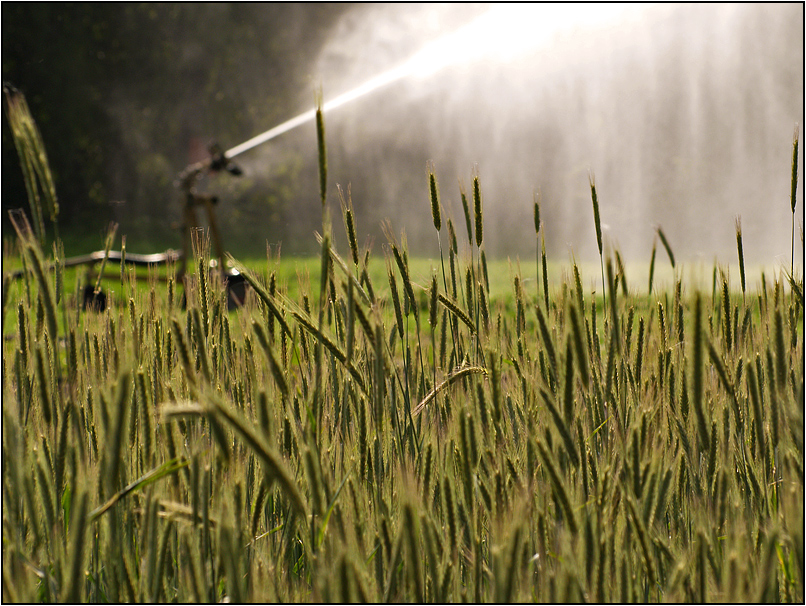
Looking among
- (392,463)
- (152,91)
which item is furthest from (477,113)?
(392,463)

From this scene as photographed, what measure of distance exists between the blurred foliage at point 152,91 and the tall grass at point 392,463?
15.7m

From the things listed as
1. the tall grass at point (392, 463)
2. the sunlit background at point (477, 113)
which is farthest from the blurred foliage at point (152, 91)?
the tall grass at point (392, 463)

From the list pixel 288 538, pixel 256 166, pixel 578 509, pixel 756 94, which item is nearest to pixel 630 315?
pixel 578 509

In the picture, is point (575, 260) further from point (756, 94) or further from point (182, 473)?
point (756, 94)

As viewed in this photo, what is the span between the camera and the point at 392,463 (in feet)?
3.81

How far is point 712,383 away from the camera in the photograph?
1.35 metres

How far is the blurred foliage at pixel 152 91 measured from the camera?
53.3 feet

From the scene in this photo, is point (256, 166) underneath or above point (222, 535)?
above

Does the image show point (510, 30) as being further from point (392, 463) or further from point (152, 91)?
point (392, 463)

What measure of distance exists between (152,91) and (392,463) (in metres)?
21.5

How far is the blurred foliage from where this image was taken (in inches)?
639

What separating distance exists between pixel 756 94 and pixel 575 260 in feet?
36.8

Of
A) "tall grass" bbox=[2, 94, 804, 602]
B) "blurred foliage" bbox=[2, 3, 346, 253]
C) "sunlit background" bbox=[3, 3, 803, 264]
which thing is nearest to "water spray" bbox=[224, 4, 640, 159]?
"sunlit background" bbox=[3, 3, 803, 264]

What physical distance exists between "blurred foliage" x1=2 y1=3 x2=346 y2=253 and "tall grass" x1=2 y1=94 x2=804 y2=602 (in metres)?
15.7
